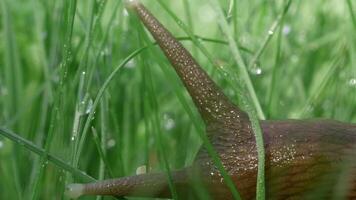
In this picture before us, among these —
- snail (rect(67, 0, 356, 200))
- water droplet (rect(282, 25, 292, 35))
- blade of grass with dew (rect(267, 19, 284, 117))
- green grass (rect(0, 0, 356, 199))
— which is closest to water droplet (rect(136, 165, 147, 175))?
green grass (rect(0, 0, 356, 199))

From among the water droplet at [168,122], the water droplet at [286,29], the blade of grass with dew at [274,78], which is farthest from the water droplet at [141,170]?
the water droplet at [286,29]

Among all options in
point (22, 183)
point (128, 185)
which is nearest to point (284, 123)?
point (128, 185)

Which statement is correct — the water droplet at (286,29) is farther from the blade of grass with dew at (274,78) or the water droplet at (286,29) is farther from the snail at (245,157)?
the snail at (245,157)

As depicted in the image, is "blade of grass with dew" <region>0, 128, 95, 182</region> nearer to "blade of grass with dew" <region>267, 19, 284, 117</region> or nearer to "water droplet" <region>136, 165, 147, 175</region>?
"water droplet" <region>136, 165, 147, 175</region>

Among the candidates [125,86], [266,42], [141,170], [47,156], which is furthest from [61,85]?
[125,86]

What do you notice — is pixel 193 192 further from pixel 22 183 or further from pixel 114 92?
pixel 114 92

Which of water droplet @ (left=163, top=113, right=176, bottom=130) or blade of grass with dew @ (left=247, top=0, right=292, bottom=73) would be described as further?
water droplet @ (left=163, top=113, right=176, bottom=130)

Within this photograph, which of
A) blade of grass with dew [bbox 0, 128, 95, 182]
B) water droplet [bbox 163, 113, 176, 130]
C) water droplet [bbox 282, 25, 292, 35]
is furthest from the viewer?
water droplet [bbox 282, 25, 292, 35]
